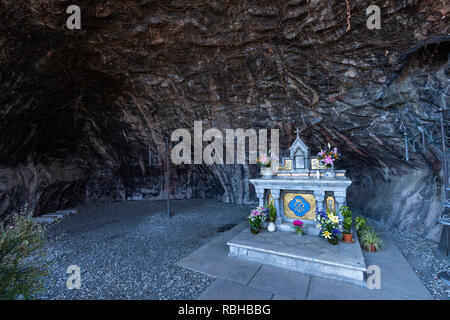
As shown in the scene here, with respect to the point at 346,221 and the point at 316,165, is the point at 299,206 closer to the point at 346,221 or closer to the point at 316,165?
the point at 346,221

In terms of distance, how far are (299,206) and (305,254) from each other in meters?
2.72

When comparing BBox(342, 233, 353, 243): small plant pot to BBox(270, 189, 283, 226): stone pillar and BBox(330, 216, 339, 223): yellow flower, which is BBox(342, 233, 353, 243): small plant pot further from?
BBox(270, 189, 283, 226): stone pillar

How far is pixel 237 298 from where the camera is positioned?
448 cm

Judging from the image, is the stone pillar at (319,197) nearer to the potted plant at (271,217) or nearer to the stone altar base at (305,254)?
the stone altar base at (305,254)

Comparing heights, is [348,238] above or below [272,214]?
below

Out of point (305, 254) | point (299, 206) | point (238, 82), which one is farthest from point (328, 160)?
point (238, 82)

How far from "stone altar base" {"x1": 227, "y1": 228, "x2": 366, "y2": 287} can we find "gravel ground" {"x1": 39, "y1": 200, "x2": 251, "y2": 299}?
196 cm

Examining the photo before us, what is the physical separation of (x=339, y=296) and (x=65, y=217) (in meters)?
18.1

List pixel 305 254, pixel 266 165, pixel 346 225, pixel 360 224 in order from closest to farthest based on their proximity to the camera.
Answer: pixel 305 254 < pixel 346 225 < pixel 360 224 < pixel 266 165

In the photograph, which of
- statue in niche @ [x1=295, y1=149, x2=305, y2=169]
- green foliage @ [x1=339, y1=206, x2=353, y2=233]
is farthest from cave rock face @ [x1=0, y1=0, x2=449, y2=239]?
green foliage @ [x1=339, y1=206, x2=353, y2=233]

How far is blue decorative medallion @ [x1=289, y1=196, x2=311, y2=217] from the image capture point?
315 inches

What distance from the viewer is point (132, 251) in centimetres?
750

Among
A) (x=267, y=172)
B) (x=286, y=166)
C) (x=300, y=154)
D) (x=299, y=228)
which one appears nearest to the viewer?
(x=299, y=228)
